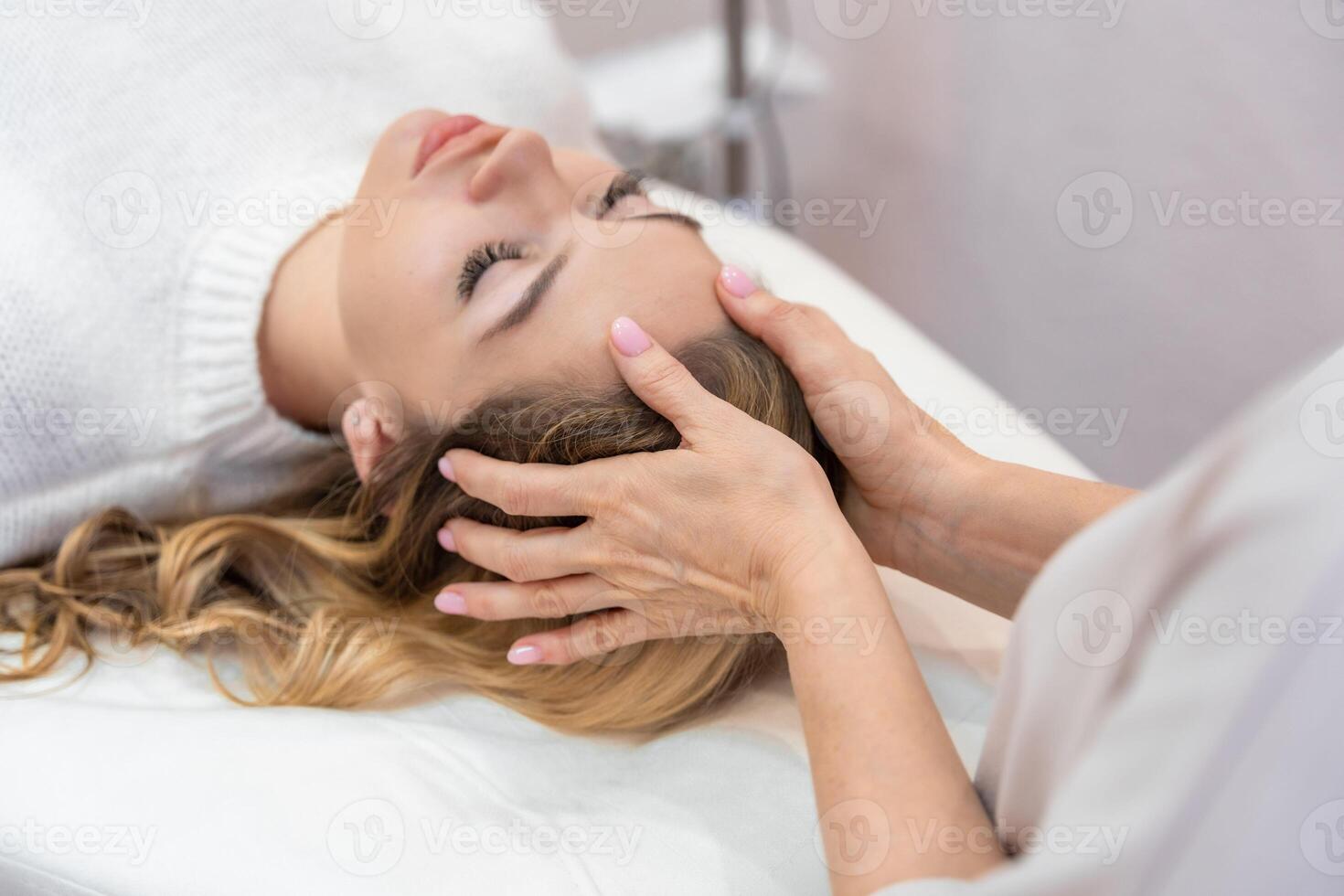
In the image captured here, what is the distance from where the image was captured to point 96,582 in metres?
1.17

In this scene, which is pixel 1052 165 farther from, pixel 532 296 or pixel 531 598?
pixel 531 598

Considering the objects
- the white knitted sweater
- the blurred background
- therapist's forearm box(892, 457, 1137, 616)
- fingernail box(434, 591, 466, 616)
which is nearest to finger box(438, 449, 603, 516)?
fingernail box(434, 591, 466, 616)

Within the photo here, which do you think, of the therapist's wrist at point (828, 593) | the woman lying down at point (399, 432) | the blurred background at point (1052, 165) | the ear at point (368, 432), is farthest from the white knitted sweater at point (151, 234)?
the blurred background at point (1052, 165)

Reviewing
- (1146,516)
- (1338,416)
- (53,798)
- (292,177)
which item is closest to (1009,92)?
(292,177)

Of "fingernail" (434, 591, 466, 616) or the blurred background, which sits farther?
the blurred background

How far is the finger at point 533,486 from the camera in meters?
0.93

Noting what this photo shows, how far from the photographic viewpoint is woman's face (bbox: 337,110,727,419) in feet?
3.29

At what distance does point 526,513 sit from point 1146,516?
55 centimetres

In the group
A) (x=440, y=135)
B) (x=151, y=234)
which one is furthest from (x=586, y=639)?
(x=151, y=234)

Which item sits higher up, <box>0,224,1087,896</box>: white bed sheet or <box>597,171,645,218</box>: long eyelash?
<box>597,171,645,218</box>: long eyelash

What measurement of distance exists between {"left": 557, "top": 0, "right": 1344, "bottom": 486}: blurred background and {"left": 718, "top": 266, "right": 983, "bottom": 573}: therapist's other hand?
0.48 metres

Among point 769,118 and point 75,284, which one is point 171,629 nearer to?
point 75,284

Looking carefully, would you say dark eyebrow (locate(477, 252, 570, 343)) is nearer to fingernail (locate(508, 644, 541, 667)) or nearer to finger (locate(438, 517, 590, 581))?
finger (locate(438, 517, 590, 581))

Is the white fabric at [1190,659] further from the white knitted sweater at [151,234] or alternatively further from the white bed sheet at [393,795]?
the white knitted sweater at [151,234]
